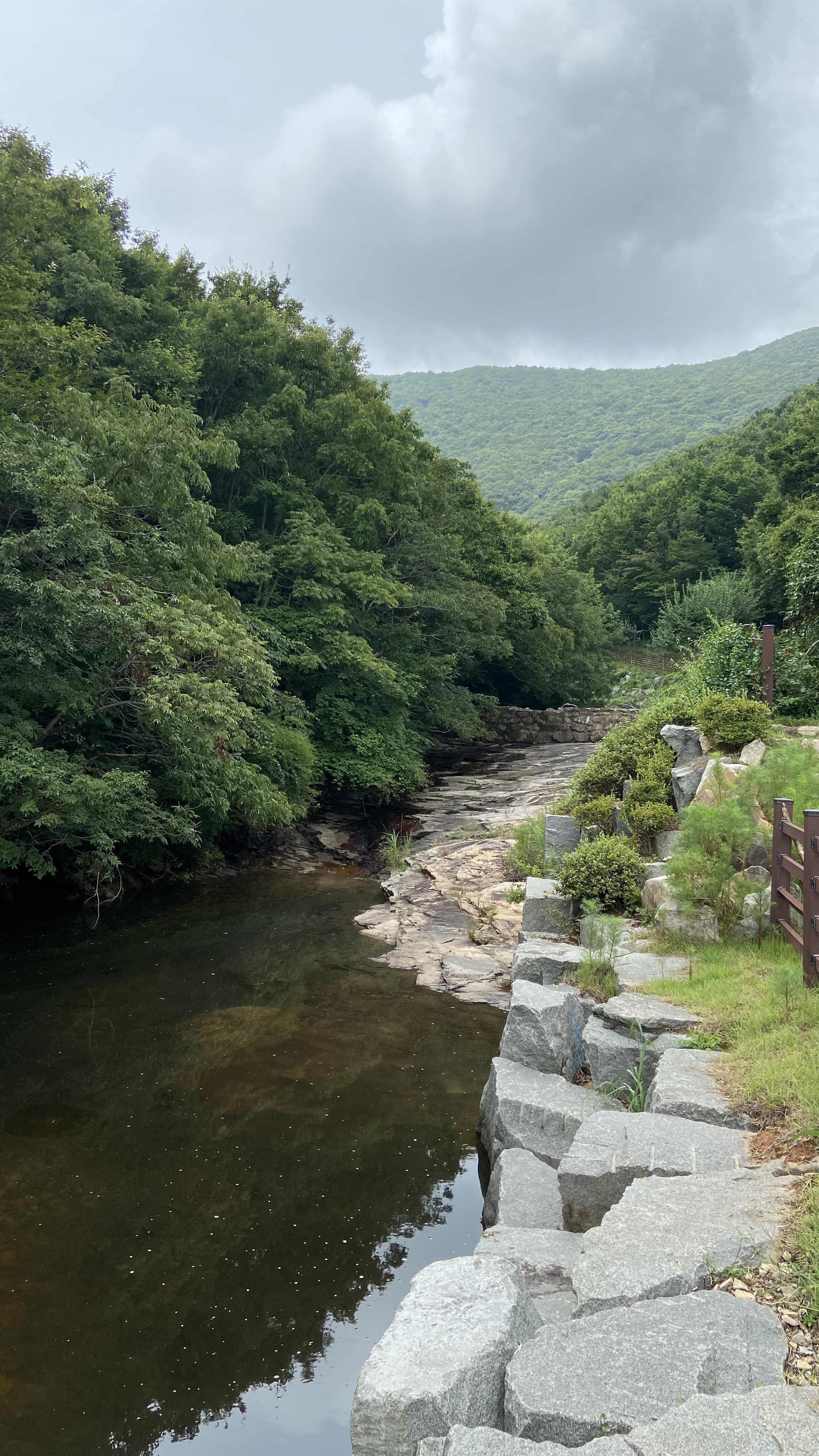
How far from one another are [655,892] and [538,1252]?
161 inches

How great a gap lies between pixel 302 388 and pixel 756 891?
17.2 metres

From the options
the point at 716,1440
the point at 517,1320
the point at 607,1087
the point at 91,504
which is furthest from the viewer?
the point at 91,504

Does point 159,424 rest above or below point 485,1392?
above

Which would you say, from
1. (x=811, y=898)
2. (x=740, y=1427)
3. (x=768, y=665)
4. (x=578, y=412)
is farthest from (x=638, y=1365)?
(x=578, y=412)

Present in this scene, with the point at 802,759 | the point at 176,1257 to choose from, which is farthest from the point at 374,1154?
the point at 802,759

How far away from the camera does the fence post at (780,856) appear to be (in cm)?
630

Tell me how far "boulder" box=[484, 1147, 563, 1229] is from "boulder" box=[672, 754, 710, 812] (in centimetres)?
487

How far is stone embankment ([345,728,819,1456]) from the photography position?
2549 mm

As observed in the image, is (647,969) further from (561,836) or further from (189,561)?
(189,561)

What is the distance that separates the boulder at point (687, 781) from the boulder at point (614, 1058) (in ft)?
12.8

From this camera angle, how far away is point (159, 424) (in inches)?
471

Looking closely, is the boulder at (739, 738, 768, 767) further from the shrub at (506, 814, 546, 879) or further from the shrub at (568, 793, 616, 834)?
the shrub at (506, 814, 546, 879)

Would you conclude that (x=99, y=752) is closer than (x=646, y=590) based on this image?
Yes

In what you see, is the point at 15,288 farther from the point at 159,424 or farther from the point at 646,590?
the point at 646,590
